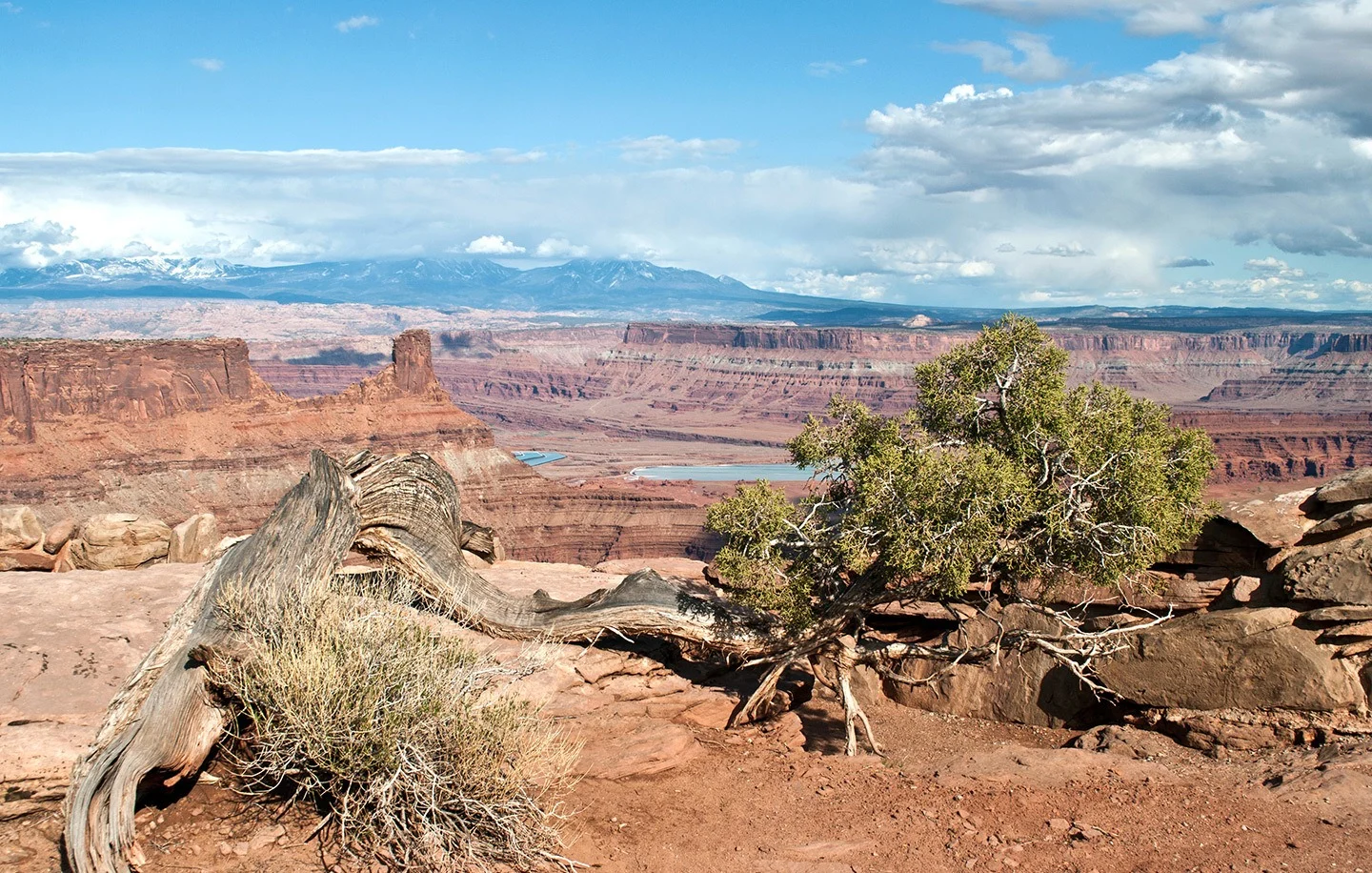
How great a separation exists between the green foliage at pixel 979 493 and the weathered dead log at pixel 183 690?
518 centimetres

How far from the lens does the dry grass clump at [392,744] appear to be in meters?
9.40

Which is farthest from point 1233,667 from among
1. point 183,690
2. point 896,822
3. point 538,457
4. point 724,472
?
point 538,457

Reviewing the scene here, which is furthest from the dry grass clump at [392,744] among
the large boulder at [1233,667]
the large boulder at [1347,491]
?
the large boulder at [1347,491]

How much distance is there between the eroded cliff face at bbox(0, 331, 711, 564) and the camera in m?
64.9

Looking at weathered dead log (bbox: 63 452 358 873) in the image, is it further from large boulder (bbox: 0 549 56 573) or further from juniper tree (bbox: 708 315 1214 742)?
large boulder (bbox: 0 549 56 573)

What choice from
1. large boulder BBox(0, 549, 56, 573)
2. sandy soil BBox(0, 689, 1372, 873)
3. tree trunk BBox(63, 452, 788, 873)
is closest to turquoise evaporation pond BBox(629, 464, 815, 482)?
large boulder BBox(0, 549, 56, 573)

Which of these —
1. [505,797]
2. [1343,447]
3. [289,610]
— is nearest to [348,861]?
[505,797]

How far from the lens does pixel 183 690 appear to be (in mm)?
10414

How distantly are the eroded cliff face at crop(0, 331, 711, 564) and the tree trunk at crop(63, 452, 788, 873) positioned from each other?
5086cm

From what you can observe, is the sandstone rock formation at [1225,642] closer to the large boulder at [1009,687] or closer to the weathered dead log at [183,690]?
the large boulder at [1009,687]

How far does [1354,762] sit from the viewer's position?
11586 mm

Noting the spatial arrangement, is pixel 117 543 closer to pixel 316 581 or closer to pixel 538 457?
pixel 316 581

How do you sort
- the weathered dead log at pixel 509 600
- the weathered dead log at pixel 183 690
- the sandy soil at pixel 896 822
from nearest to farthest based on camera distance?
the weathered dead log at pixel 183 690
the sandy soil at pixel 896 822
the weathered dead log at pixel 509 600

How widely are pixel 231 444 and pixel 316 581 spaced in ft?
215
